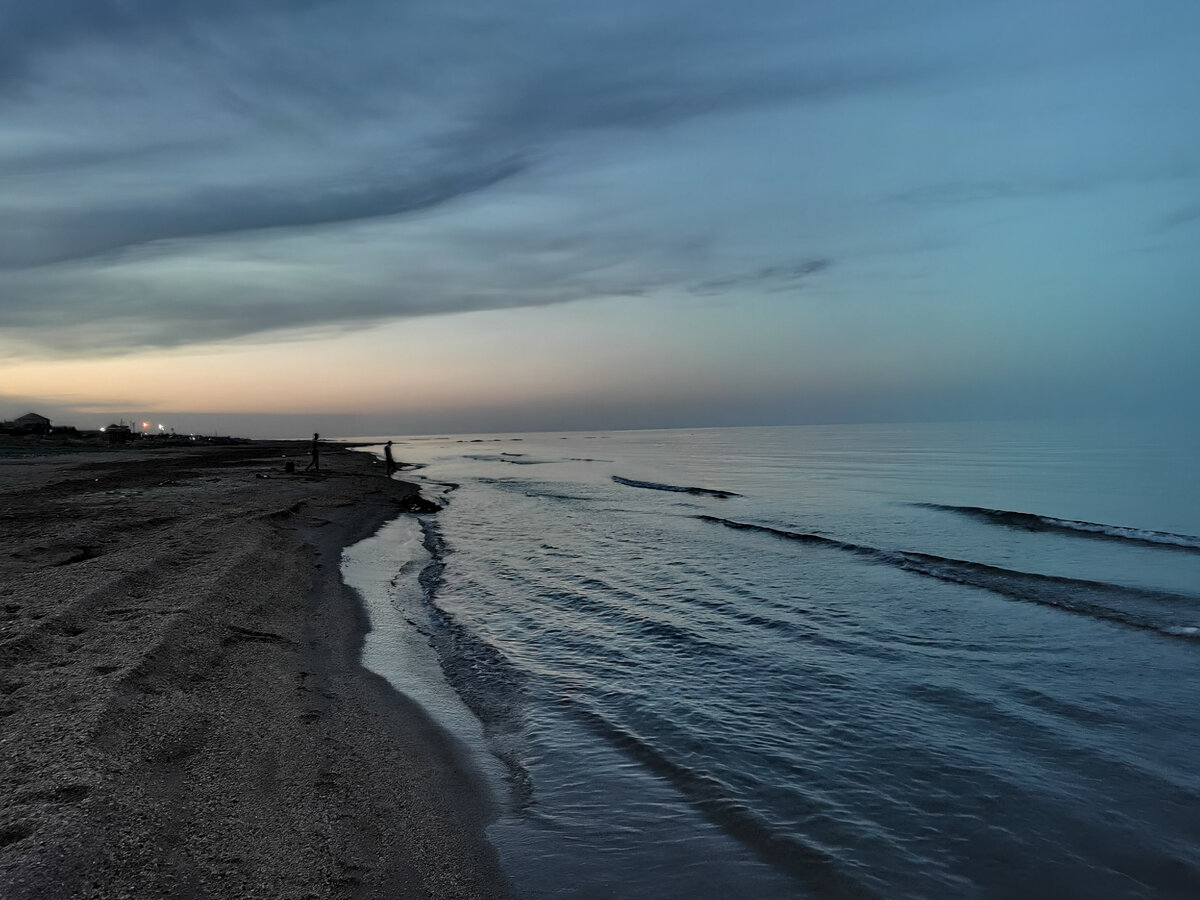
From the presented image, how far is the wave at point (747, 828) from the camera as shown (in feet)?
16.3

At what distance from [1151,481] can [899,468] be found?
17.7 meters

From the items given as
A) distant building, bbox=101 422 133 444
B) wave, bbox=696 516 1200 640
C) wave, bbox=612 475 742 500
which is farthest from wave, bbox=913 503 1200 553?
distant building, bbox=101 422 133 444

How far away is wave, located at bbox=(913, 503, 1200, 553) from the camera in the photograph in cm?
2073

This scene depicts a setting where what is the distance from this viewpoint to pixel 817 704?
8555 millimetres

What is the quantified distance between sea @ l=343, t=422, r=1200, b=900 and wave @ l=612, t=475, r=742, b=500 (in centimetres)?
1616

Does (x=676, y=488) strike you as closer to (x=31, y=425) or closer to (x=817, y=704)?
(x=817, y=704)

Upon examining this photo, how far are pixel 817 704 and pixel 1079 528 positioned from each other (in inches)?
838

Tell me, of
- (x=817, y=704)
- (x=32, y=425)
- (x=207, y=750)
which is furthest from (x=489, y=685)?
(x=32, y=425)

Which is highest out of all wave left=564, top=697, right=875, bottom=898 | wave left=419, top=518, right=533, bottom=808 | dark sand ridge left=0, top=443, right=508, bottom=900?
dark sand ridge left=0, top=443, right=508, bottom=900

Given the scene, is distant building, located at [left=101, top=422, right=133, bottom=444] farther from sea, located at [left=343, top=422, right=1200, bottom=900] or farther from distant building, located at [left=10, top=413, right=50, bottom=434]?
sea, located at [left=343, top=422, right=1200, bottom=900]

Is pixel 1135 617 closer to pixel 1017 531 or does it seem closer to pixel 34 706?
pixel 1017 531

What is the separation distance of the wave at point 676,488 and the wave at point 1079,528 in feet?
39.5

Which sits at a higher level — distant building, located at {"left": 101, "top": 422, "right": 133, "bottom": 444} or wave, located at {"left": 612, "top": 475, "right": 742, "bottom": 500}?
distant building, located at {"left": 101, "top": 422, "right": 133, "bottom": 444}

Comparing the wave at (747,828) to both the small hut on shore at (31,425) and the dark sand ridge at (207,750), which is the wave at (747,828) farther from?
the small hut on shore at (31,425)
